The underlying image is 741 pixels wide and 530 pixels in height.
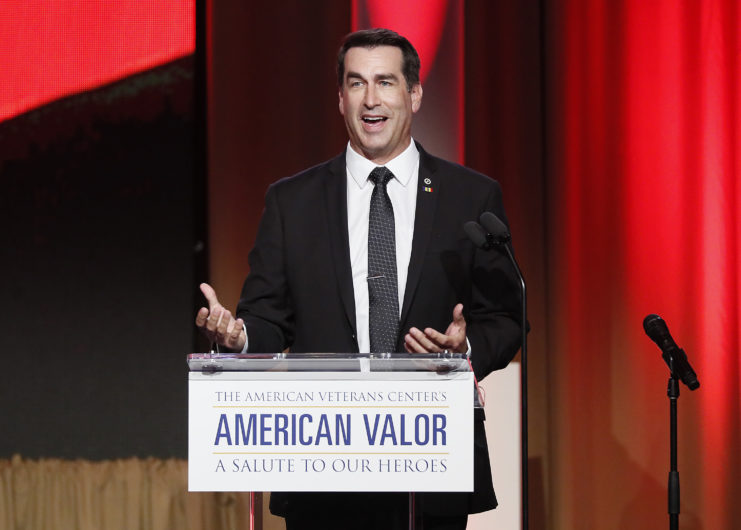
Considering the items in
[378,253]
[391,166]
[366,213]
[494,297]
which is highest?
[391,166]

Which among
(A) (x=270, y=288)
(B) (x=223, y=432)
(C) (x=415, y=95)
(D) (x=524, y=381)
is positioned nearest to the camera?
(B) (x=223, y=432)

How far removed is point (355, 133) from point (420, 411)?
1040 mm

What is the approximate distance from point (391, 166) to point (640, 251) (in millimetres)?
1538

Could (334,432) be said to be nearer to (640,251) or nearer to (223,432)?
(223,432)

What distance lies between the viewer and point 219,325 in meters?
1.92


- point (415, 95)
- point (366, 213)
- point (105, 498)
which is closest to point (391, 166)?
point (366, 213)

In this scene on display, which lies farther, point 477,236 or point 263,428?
point 477,236

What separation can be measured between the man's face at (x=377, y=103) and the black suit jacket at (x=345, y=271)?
0.29 feet

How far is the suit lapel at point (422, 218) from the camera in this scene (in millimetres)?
2316

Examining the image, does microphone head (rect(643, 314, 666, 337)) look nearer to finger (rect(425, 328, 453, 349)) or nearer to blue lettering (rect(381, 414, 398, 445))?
finger (rect(425, 328, 453, 349))

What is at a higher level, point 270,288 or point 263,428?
point 270,288

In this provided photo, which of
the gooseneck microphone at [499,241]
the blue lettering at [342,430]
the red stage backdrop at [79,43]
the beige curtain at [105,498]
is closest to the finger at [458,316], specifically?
the gooseneck microphone at [499,241]

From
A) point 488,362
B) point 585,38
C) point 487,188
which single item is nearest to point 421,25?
point 585,38

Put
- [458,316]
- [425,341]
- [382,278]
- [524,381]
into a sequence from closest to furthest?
[425,341]
[458,316]
[524,381]
[382,278]
